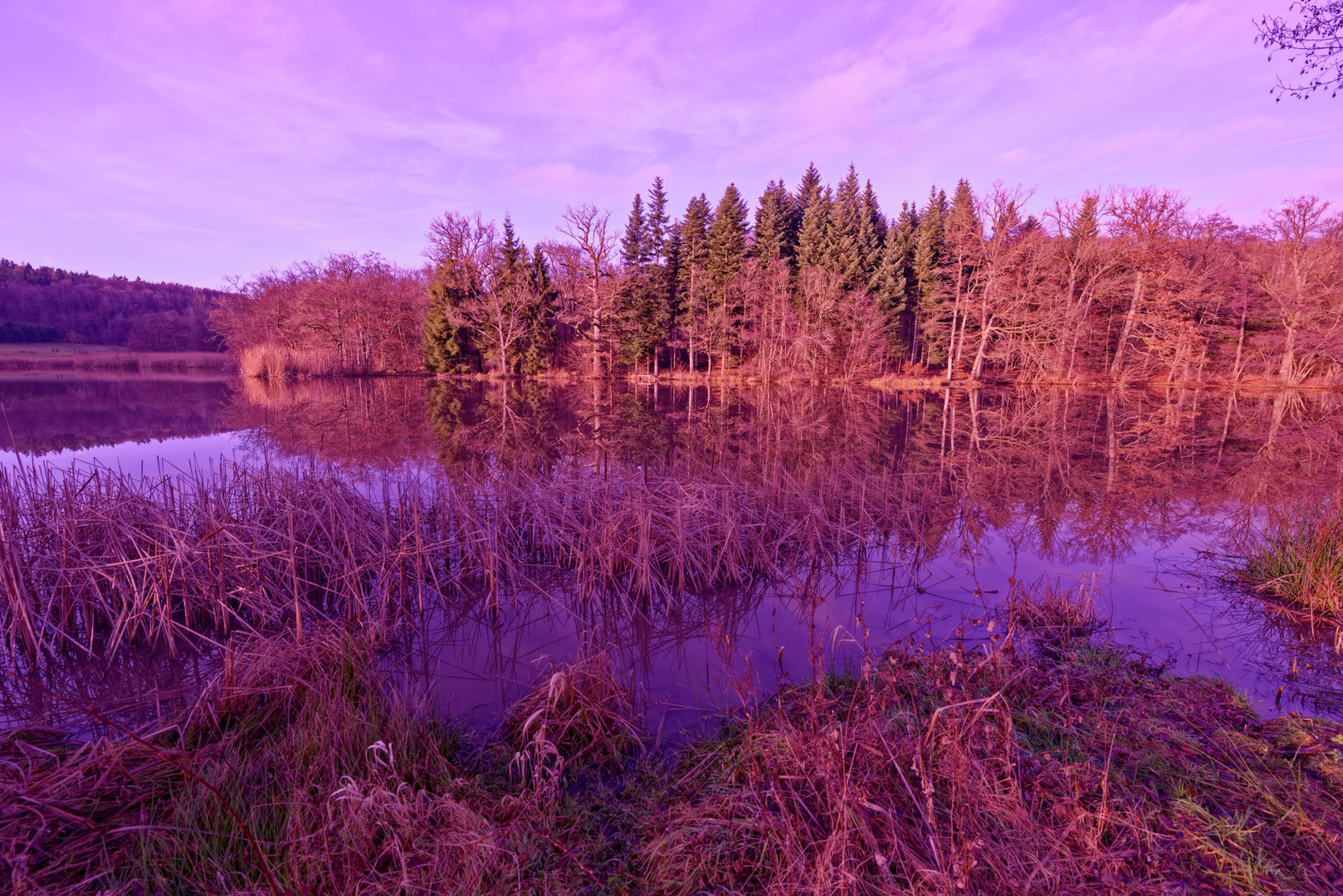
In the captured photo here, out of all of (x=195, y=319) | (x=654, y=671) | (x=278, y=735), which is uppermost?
(x=195, y=319)

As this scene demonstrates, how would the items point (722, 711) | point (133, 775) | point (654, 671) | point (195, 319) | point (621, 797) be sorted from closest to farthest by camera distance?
point (133, 775)
point (621, 797)
point (722, 711)
point (654, 671)
point (195, 319)

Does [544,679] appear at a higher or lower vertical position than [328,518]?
lower

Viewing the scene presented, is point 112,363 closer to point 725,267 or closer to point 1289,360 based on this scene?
point 725,267

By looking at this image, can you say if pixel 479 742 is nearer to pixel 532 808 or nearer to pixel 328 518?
pixel 532 808

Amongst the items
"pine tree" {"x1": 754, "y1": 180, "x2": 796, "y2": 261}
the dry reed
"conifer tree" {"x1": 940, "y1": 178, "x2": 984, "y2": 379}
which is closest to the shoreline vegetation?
"pine tree" {"x1": 754, "y1": 180, "x2": 796, "y2": 261}

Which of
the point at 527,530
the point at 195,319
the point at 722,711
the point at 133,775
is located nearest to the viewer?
the point at 133,775

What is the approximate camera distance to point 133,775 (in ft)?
8.99

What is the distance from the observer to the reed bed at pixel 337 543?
16.4ft

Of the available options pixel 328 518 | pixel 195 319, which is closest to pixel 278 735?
pixel 328 518

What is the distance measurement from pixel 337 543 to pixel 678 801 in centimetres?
538

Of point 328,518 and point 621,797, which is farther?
point 328,518

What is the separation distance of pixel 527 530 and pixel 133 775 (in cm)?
474

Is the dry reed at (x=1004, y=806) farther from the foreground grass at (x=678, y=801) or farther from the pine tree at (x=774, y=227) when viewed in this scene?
the pine tree at (x=774, y=227)

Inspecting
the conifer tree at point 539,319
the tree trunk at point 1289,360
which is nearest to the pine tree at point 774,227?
the conifer tree at point 539,319
